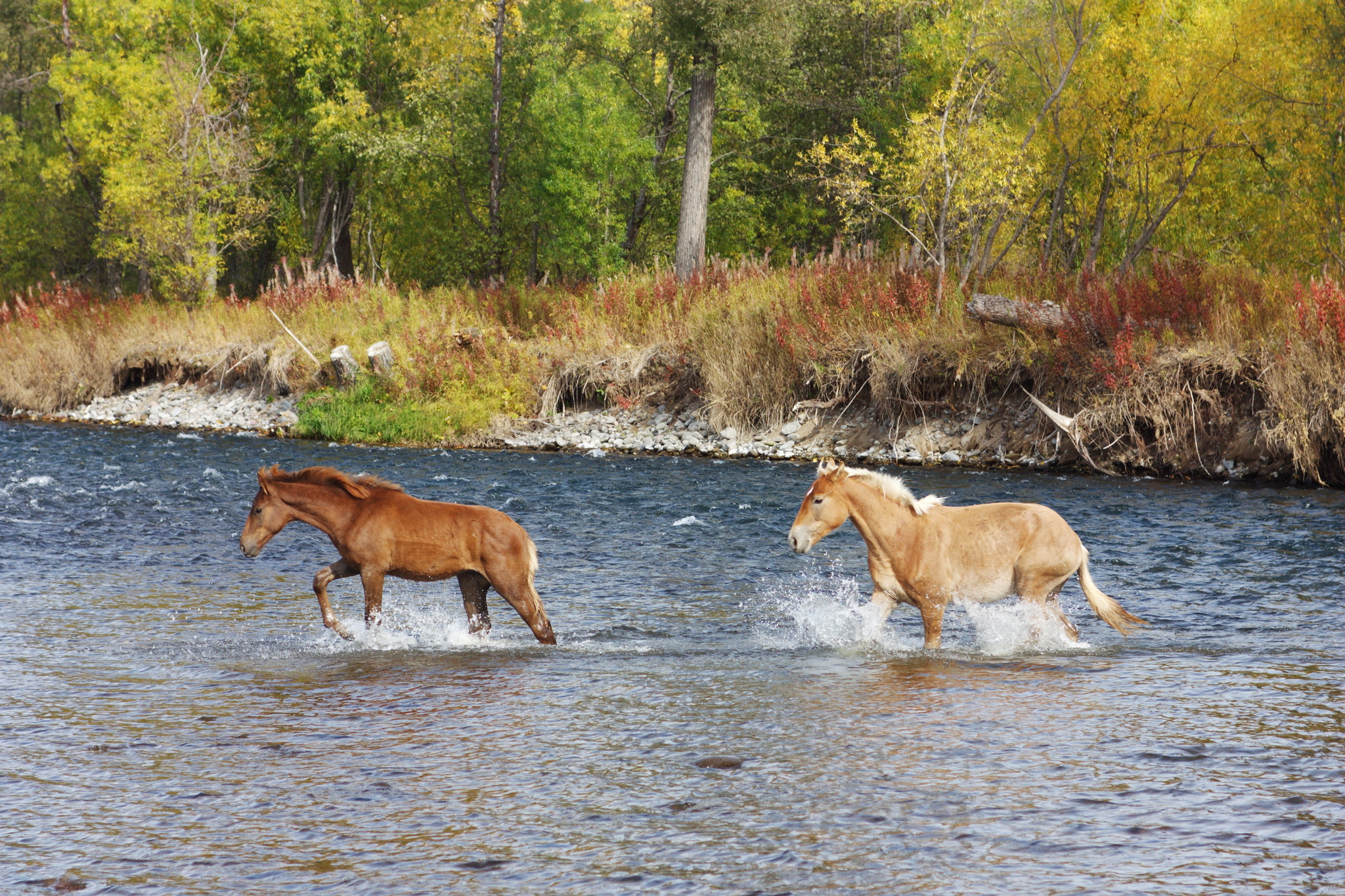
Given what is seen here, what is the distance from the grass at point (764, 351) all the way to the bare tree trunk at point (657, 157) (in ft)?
44.4

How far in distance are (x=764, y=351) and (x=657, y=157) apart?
70.4ft

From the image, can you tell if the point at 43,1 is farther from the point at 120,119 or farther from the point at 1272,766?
the point at 1272,766

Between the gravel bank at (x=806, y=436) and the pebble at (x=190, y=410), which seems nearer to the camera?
the gravel bank at (x=806, y=436)

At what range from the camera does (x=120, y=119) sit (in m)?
42.6

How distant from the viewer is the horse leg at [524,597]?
8633 millimetres

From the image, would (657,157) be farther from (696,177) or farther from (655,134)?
(696,177)

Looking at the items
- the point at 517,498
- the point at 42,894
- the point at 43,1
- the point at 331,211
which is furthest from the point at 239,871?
the point at 43,1

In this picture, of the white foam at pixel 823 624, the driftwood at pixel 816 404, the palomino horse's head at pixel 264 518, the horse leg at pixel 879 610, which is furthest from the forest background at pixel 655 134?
the palomino horse's head at pixel 264 518

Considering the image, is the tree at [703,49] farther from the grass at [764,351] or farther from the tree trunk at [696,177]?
the grass at [764,351]

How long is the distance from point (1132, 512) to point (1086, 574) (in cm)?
704

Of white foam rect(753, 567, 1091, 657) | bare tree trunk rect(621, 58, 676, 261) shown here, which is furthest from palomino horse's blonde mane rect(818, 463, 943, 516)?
bare tree trunk rect(621, 58, 676, 261)

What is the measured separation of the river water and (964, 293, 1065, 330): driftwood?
8.06 meters

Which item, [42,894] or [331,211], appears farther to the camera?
[331,211]

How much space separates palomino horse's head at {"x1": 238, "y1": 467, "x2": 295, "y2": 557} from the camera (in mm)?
8820
